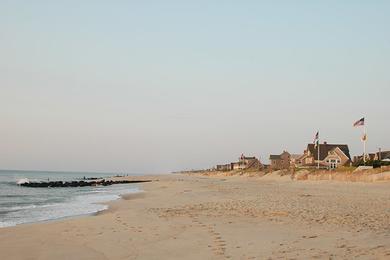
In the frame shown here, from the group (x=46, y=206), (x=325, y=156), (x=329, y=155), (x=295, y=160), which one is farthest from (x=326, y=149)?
(x=46, y=206)

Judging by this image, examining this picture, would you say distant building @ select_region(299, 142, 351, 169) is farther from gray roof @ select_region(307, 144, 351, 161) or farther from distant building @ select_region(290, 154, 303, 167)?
distant building @ select_region(290, 154, 303, 167)

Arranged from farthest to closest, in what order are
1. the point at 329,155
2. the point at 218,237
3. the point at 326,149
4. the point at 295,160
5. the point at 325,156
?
1. the point at 295,160
2. the point at 326,149
3. the point at 325,156
4. the point at 329,155
5. the point at 218,237

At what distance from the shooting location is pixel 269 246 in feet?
32.9

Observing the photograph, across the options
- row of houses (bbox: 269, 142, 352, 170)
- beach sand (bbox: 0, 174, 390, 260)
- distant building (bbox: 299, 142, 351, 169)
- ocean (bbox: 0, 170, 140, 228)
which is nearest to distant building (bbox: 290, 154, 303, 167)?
row of houses (bbox: 269, 142, 352, 170)

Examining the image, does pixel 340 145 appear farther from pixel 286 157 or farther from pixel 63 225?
pixel 63 225

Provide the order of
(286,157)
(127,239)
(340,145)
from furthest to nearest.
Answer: (286,157), (340,145), (127,239)

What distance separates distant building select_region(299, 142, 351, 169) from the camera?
89875 millimetres

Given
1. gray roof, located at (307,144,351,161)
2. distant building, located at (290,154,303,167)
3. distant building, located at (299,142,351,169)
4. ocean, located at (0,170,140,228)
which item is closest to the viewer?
ocean, located at (0,170,140,228)

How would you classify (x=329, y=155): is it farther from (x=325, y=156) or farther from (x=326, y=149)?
(x=326, y=149)

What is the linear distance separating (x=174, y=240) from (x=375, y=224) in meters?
6.01

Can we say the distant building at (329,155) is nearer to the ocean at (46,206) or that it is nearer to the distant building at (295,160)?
the distant building at (295,160)

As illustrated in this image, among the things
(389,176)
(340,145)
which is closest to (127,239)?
(389,176)

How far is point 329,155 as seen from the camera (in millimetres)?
92750

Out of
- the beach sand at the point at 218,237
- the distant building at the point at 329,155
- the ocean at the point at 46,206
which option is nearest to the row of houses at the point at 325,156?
the distant building at the point at 329,155
